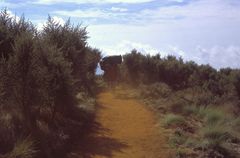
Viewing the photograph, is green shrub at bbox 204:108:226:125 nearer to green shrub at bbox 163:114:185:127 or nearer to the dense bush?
green shrub at bbox 163:114:185:127

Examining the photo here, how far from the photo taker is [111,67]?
42719 millimetres

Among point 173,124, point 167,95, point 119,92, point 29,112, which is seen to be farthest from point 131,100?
point 29,112

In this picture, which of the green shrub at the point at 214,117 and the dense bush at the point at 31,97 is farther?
the green shrub at the point at 214,117

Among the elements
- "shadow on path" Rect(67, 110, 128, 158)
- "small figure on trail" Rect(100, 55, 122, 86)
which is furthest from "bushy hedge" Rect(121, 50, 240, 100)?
"shadow on path" Rect(67, 110, 128, 158)

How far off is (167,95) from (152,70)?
9.61 m

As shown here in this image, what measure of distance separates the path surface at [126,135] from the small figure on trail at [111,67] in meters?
14.7

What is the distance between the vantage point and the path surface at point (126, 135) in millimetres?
15617

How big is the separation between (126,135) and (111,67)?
2455cm

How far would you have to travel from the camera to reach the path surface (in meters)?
15.6

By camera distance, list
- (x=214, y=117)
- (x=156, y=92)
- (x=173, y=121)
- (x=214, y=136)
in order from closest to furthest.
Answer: (x=214, y=136) → (x=173, y=121) → (x=214, y=117) → (x=156, y=92)

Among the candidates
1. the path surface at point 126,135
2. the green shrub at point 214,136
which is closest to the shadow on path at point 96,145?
the path surface at point 126,135

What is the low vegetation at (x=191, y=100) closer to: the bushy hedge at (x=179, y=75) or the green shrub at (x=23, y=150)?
the bushy hedge at (x=179, y=75)

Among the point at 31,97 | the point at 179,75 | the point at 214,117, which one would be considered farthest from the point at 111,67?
the point at 31,97

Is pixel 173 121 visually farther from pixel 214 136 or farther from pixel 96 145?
pixel 96 145
